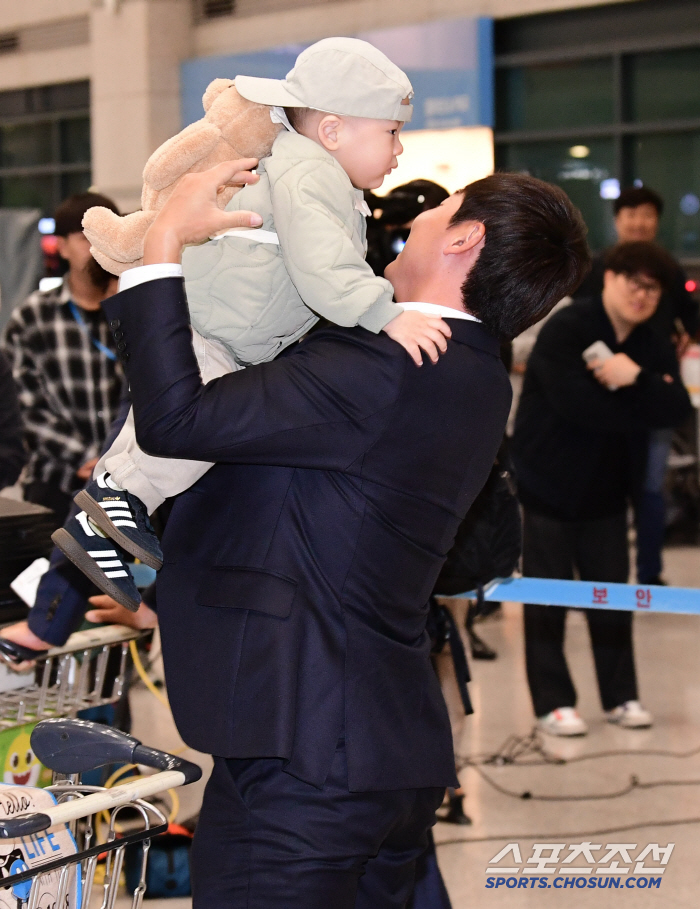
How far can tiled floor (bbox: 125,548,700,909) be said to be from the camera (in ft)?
9.78

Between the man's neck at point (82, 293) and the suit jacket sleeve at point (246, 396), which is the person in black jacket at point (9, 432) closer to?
the man's neck at point (82, 293)

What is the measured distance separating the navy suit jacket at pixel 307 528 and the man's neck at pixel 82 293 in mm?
2465

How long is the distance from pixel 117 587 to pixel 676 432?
6.59 metres

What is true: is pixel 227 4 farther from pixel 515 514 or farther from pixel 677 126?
pixel 515 514

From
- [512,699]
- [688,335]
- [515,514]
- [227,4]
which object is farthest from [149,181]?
[227,4]

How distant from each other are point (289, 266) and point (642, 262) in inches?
120

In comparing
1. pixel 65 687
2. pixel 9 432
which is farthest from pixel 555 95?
pixel 65 687

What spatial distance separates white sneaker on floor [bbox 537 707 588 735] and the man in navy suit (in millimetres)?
2823

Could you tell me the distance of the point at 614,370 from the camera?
413 centimetres

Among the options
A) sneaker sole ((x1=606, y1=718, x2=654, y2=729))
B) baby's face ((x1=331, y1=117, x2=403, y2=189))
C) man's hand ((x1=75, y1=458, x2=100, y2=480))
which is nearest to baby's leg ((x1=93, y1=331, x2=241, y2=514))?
baby's face ((x1=331, y1=117, x2=403, y2=189))

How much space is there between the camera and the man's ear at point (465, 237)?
1507 mm

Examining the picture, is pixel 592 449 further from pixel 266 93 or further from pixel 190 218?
pixel 190 218

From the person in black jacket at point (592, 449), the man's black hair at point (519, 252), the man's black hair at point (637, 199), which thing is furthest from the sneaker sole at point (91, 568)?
the man's black hair at point (637, 199)

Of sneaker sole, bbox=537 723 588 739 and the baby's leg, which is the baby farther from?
sneaker sole, bbox=537 723 588 739
